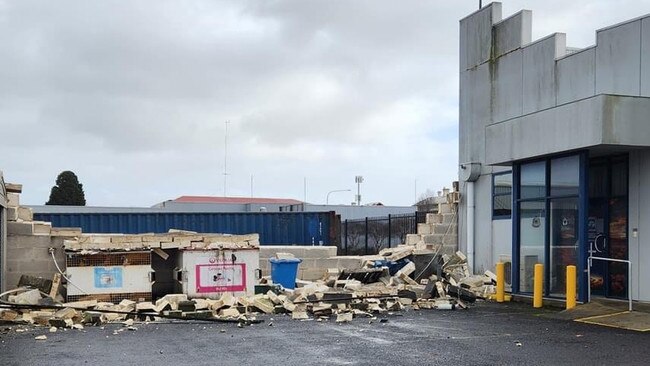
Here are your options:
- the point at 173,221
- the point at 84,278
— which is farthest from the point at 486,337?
the point at 173,221

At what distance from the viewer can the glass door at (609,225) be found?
15.5 metres

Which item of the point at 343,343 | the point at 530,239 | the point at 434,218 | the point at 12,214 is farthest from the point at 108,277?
the point at 434,218

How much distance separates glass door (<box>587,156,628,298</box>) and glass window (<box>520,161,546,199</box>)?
1.24m

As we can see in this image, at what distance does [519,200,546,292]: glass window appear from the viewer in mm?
16281

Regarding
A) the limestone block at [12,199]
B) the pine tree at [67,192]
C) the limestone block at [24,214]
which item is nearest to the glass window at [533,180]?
the limestone block at [24,214]

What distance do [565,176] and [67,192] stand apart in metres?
44.2

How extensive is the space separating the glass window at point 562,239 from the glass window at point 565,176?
0.19 meters

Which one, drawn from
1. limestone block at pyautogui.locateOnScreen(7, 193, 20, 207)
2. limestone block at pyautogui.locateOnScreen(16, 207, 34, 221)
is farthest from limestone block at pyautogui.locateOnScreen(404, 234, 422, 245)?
limestone block at pyautogui.locateOnScreen(7, 193, 20, 207)

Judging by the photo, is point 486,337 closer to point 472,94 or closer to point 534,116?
point 534,116

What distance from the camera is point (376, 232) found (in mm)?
30594

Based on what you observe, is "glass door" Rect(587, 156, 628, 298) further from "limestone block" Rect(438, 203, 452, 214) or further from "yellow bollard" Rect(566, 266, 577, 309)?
"limestone block" Rect(438, 203, 452, 214)

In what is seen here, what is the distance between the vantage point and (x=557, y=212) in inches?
625

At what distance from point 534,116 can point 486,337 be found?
6243 mm

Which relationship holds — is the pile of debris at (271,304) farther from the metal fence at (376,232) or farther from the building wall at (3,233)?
the metal fence at (376,232)
